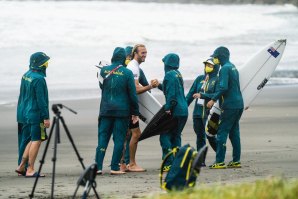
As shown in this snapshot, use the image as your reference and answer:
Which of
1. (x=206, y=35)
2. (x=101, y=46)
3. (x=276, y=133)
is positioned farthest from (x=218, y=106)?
(x=206, y=35)

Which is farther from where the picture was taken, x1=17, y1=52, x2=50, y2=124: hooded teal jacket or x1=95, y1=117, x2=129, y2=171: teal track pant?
x1=95, y1=117, x2=129, y2=171: teal track pant

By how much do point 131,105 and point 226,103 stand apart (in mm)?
1242

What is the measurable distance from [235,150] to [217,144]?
0.87 ft

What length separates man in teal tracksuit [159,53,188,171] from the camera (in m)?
12.6

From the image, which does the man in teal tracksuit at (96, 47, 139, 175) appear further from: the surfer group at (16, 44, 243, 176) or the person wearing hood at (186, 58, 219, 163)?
the person wearing hood at (186, 58, 219, 163)

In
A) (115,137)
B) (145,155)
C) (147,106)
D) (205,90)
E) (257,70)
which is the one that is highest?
(257,70)

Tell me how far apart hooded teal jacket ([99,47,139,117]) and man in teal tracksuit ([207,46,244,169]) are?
1.11 metres

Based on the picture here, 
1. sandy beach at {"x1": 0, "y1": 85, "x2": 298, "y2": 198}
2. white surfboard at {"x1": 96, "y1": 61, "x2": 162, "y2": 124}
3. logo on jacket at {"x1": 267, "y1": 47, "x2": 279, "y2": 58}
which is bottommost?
sandy beach at {"x1": 0, "y1": 85, "x2": 298, "y2": 198}

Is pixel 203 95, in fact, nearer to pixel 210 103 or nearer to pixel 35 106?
pixel 210 103

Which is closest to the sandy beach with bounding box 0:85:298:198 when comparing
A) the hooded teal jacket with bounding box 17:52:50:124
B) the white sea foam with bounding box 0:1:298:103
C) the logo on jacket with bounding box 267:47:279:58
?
the hooded teal jacket with bounding box 17:52:50:124

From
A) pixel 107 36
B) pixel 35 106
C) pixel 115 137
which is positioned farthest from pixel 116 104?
pixel 107 36

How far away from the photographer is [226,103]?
501 inches

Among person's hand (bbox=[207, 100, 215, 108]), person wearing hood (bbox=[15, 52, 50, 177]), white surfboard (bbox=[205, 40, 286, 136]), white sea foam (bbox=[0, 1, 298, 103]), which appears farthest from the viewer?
white sea foam (bbox=[0, 1, 298, 103])

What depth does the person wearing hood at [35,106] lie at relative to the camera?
12148 mm
